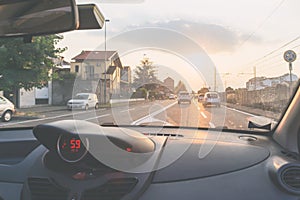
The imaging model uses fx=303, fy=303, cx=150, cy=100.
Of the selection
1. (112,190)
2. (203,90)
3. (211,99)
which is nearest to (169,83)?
(203,90)

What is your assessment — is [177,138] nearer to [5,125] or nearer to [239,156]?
[239,156]

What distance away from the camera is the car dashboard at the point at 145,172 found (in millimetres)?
1922

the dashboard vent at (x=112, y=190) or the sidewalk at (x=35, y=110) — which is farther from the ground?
the sidewalk at (x=35, y=110)

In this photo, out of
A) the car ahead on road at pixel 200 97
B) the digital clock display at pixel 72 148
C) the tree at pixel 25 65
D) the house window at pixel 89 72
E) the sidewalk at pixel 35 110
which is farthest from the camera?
the sidewalk at pixel 35 110

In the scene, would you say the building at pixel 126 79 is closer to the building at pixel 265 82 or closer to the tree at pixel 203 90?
the tree at pixel 203 90

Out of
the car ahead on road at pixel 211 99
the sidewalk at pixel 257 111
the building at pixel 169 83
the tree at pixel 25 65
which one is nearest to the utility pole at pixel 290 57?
the sidewalk at pixel 257 111

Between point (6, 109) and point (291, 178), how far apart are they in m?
3.49

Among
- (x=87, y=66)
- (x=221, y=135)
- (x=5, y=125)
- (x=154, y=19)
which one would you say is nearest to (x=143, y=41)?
(x=154, y=19)

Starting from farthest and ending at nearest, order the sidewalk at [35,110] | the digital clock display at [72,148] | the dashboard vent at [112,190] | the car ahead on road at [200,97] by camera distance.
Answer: the sidewalk at [35,110] < the car ahead on road at [200,97] < the digital clock display at [72,148] < the dashboard vent at [112,190]

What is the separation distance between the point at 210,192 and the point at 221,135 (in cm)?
108

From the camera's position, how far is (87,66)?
114 inches

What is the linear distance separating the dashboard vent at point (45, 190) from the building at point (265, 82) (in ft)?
7.01

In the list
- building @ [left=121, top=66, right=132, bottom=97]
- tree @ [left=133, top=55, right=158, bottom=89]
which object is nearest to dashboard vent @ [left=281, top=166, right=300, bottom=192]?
tree @ [left=133, top=55, right=158, bottom=89]

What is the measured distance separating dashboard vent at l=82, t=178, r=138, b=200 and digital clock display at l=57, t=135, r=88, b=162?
0.27 meters
